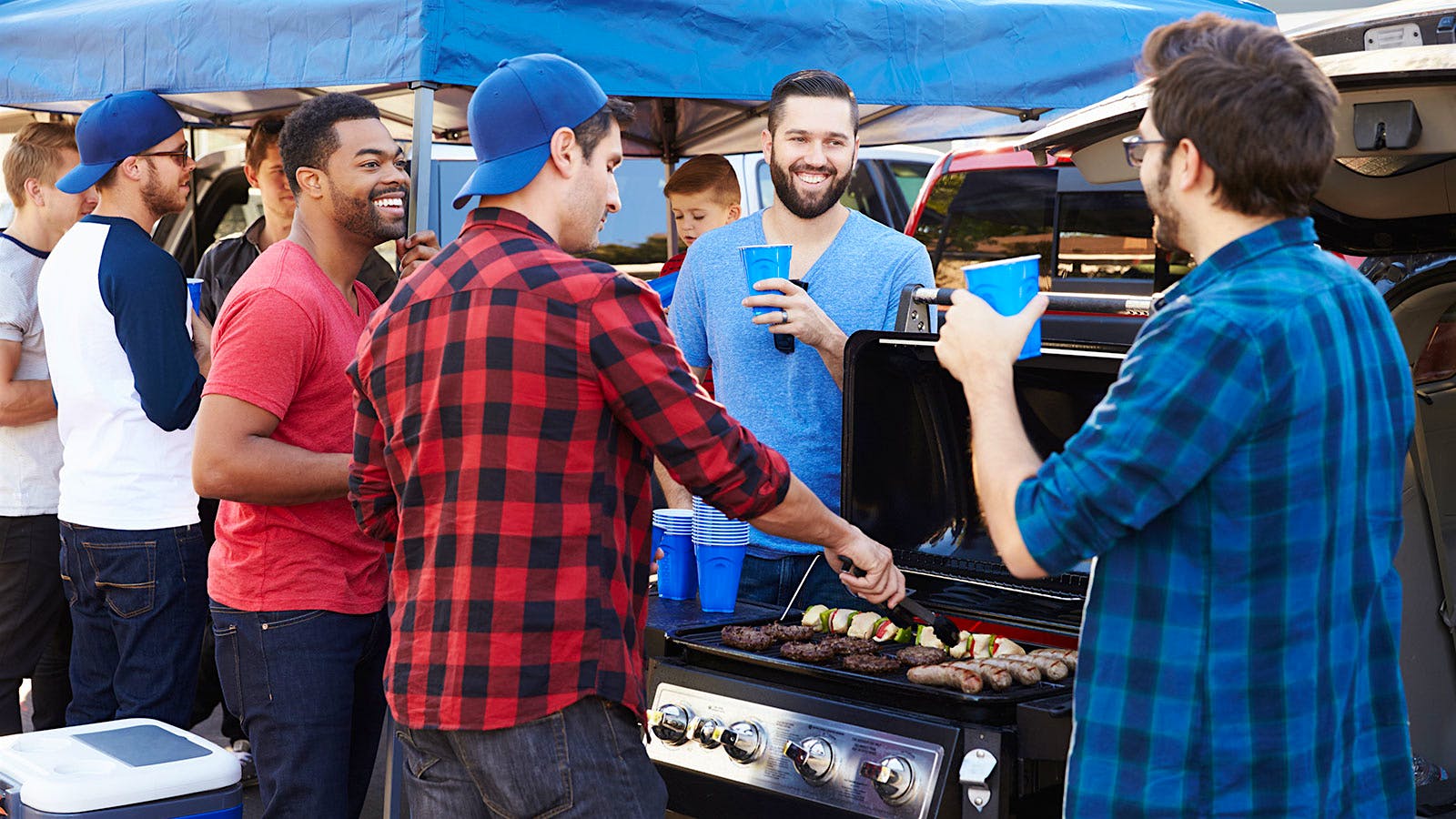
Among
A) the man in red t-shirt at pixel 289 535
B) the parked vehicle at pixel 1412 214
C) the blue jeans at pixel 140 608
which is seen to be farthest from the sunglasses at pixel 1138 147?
the blue jeans at pixel 140 608

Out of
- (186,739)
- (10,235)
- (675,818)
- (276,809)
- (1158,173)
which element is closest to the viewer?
(1158,173)

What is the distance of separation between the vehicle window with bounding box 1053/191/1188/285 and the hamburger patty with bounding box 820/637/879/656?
4.58 metres

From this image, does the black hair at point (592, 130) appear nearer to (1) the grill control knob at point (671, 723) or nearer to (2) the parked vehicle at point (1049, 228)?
(1) the grill control knob at point (671, 723)

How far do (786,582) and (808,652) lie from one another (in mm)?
626

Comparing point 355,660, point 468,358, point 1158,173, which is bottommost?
point 355,660

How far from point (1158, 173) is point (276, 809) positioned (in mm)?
2192

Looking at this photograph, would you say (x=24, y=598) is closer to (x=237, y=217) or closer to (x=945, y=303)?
(x=945, y=303)

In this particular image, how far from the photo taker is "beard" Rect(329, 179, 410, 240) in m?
3.12

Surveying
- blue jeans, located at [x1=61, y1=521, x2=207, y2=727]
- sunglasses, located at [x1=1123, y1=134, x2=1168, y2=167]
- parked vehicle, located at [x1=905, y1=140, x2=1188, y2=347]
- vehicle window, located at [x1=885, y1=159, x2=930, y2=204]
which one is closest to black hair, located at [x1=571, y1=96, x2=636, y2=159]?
sunglasses, located at [x1=1123, y1=134, x2=1168, y2=167]

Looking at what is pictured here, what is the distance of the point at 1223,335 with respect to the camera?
1614 mm

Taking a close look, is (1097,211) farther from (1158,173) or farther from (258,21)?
(1158,173)

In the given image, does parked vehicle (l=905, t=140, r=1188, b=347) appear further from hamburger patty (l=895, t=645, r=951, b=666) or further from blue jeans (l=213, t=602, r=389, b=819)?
blue jeans (l=213, t=602, r=389, b=819)

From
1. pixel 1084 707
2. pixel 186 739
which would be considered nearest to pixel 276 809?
pixel 186 739

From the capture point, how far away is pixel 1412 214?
3.01 meters
